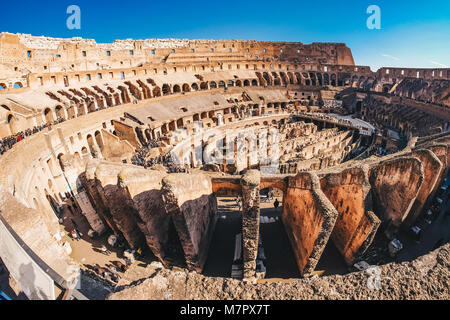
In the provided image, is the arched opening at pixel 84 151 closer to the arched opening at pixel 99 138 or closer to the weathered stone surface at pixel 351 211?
the arched opening at pixel 99 138

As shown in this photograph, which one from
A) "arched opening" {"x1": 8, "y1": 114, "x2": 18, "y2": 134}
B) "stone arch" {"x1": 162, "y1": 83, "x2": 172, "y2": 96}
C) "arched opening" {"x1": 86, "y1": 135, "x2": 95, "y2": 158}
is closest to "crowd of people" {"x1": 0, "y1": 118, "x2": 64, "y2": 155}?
Result: "arched opening" {"x1": 8, "y1": 114, "x2": 18, "y2": 134}

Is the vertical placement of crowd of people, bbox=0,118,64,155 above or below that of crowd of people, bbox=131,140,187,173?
above

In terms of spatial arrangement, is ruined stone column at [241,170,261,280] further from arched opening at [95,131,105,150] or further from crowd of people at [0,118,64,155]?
arched opening at [95,131,105,150]

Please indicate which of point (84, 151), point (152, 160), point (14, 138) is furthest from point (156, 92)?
point (14, 138)

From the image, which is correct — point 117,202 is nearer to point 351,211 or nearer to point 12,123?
point 351,211

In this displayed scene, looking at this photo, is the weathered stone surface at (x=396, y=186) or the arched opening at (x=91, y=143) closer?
the weathered stone surface at (x=396, y=186)

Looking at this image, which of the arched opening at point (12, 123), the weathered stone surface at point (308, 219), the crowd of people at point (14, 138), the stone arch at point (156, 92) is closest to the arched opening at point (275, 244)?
the weathered stone surface at point (308, 219)

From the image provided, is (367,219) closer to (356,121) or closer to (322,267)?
(322,267)
